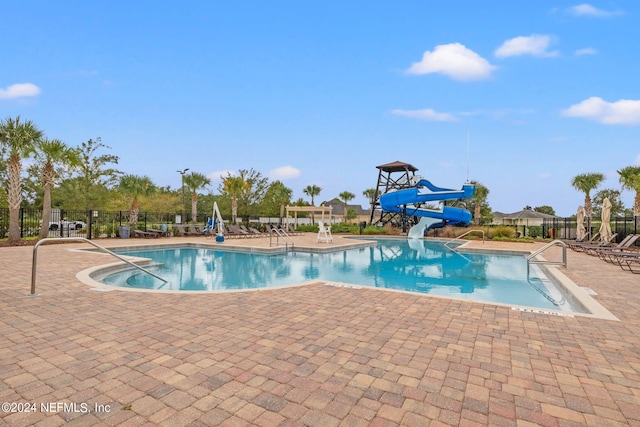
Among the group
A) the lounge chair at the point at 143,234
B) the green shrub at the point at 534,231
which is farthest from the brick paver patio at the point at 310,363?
the green shrub at the point at 534,231

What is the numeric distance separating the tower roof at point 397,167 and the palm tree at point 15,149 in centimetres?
2885

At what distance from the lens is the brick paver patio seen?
2316 millimetres

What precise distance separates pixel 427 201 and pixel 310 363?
25307mm

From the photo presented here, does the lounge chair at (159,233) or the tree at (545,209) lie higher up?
the tree at (545,209)

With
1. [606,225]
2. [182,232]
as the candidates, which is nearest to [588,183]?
[606,225]

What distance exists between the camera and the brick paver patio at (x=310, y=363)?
91.2 inches

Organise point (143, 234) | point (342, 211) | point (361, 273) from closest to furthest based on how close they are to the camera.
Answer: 1. point (361, 273)
2. point (143, 234)
3. point (342, 211)

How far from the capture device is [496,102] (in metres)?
19.2

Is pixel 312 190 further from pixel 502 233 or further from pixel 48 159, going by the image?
pixel 48 159

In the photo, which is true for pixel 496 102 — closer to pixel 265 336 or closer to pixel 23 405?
pixel 265 336

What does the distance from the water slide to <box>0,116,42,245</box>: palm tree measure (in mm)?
22004

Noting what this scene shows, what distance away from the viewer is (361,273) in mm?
10578

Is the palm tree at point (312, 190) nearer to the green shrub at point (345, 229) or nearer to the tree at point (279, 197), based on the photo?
the tree at point (279, 197)

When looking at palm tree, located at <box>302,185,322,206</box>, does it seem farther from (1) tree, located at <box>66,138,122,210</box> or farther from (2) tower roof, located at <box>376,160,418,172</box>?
(1) tree, located at <box>66,138,122,210</box>
